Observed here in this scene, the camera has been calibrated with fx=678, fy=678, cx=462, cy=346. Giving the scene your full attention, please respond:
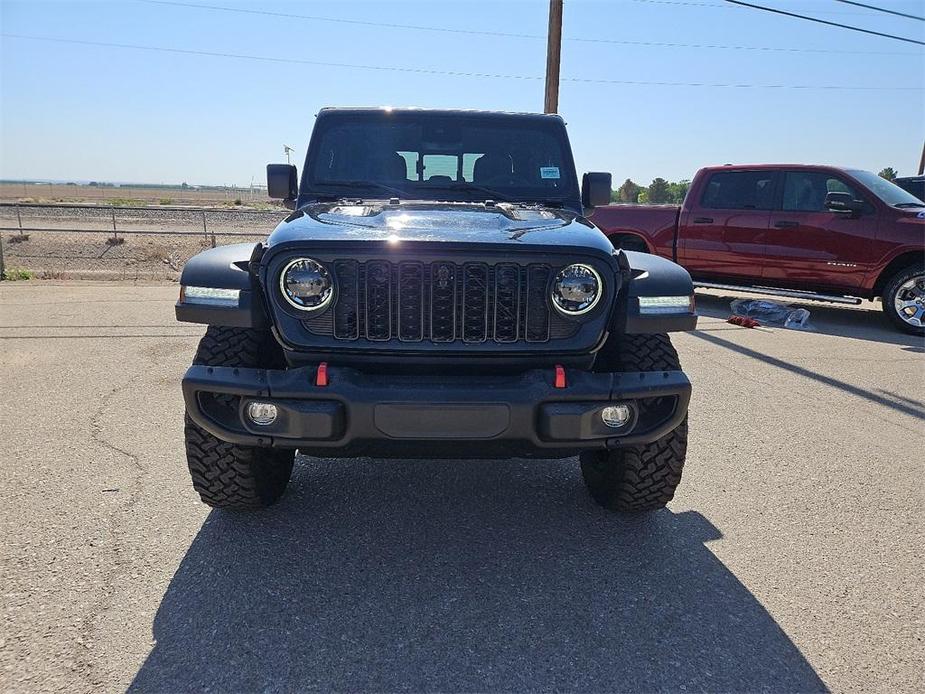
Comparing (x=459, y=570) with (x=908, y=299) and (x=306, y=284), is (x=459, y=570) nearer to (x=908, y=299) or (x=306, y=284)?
(x=306, y=284)

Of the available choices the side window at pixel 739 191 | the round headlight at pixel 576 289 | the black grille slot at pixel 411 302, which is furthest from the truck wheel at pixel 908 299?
the black grille slot at pixel 411 302

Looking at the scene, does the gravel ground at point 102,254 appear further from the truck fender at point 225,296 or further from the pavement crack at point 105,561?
the truck fender at point 225,296

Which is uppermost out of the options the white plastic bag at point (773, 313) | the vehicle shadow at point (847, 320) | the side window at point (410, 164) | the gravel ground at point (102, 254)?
the side window at point (410, 164)

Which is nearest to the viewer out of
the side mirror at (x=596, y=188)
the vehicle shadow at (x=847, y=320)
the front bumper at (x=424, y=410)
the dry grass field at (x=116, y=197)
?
the front bumper at (x=424, y=410)

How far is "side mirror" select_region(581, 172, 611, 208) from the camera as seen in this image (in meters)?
3.97

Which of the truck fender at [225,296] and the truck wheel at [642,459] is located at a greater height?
the truck fender at [225,296]

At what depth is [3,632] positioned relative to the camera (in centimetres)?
221

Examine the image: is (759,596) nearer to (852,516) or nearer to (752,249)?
Result: (852,516)

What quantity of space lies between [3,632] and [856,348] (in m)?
7.52

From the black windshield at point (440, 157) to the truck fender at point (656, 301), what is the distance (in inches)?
46.7

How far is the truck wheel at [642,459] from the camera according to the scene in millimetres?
2707

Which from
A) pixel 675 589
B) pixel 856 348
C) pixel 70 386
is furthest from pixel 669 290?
pixel 856 348

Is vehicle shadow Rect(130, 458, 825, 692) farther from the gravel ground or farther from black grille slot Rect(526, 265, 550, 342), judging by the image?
the gravel ground

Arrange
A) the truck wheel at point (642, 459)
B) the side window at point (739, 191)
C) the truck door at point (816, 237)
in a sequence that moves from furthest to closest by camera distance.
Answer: the side window at point (739, 191) → the truck door at point (816, 237) → the truck wheel at point (642, 459)
